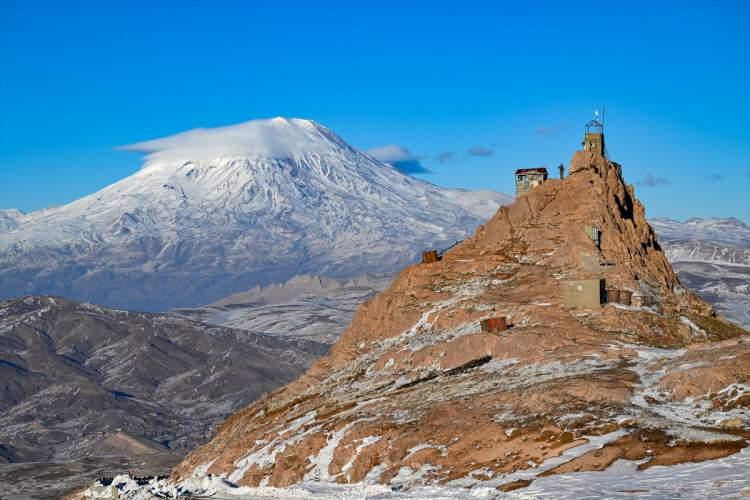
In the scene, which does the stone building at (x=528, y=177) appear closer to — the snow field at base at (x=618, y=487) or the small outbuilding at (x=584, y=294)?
the small outbuilding at (x=584, y=294)

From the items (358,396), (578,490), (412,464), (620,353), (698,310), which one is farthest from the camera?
(698,310)

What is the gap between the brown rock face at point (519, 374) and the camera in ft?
204

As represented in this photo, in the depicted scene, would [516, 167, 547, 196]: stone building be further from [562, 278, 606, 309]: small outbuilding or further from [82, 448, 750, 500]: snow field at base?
[82, 448, 750, 500]: snow field at base

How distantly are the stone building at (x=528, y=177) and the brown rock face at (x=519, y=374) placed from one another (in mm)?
9538

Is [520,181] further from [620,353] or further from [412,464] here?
[412,464]

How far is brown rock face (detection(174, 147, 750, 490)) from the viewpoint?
62031 mm

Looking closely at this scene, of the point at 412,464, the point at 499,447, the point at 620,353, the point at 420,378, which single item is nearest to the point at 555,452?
the point at 499,447

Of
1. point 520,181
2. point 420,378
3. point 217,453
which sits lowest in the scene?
point 217,453

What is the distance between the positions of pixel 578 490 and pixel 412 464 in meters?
14.4

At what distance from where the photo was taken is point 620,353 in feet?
263

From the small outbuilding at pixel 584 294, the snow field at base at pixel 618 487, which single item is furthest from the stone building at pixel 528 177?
the snow field at base at pixel 618 487

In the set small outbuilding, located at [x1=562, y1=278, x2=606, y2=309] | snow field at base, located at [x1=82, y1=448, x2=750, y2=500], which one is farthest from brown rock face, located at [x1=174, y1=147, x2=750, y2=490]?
snow field at base, located at [x1=82, y1=448, x2=750, y2=500]

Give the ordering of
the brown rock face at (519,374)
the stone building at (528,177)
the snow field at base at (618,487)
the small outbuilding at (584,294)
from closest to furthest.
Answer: the snow field at base at (618,487) < the brown rock face at (519,374) < the small outbuilding at (584,294) < the stone building at (528,177)

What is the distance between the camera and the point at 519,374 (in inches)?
3120
